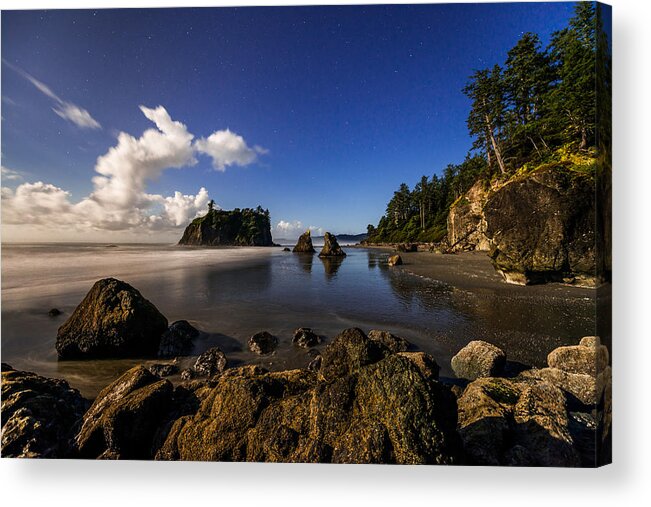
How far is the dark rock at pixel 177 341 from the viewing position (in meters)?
4.88

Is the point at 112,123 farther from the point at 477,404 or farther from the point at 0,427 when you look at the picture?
the point at 477,404

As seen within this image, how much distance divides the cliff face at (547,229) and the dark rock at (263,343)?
547cm

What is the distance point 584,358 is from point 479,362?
136 centimetres

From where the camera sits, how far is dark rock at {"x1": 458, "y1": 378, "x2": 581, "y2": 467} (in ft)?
9.03

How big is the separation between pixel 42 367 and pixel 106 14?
20.4ft

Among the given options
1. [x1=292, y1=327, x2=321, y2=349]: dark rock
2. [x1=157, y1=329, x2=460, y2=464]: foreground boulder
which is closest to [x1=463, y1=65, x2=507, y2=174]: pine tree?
[x1=157, y1=329, x2=460, y2=464]: foreground boulder

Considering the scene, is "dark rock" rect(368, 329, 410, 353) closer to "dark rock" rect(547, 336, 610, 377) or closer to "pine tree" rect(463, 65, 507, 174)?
"dark rock" rect(547, 336, 610, 377)

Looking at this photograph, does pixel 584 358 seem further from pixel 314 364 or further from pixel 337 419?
pixel 314 364

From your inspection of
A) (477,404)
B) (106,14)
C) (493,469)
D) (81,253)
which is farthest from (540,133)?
(81,253)

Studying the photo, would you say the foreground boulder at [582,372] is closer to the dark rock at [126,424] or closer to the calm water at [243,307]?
the calm water at [243,307]

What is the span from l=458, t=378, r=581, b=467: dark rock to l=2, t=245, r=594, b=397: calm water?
4.62 feet

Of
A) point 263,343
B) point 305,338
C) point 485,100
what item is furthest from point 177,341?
point 485,100

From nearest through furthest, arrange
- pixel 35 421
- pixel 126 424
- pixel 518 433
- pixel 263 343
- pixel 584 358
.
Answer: pixel 518 433, pixel 126 424, pixel 35 421, pixel 584 358, pixel 263 343

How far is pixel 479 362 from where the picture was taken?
4.07 m
